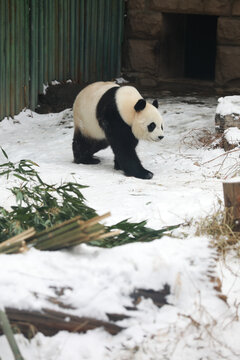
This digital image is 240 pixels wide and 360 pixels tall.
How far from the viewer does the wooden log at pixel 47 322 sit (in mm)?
2631

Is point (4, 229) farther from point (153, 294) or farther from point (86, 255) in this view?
point (153, 294)

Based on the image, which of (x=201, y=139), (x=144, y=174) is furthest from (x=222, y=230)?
(x=201, y=139)

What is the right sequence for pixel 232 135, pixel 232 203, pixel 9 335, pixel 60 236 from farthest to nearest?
pixel 232 135
pixel 232 203
pixel 60 236
pixel 9 335

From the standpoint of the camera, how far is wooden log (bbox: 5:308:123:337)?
2631 millimetres

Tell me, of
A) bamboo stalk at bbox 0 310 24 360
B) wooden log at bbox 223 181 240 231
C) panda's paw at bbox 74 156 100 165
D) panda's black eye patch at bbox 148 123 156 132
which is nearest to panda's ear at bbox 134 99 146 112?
panda's black eye patch at bbox 148 123 156 132

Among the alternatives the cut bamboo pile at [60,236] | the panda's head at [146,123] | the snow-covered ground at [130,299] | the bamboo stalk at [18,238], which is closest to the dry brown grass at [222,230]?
the snow-covered ground at [130,299]

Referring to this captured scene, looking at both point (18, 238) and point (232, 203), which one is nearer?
point (18, 238)

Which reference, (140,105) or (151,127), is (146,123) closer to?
(151,127)

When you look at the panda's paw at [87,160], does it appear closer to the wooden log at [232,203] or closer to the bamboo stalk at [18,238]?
the wooden log at [232,203]

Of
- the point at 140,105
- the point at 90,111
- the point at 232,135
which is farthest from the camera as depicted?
the point at 232,135

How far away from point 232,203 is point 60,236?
52.6 inches

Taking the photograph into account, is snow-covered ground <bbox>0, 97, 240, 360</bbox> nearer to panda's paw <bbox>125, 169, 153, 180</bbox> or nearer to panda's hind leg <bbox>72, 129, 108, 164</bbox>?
panda's paw <bbox>125, 169, 153, 180</bbox>

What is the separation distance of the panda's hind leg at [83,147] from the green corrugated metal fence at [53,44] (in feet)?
5.80

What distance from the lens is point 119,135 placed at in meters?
6.04
